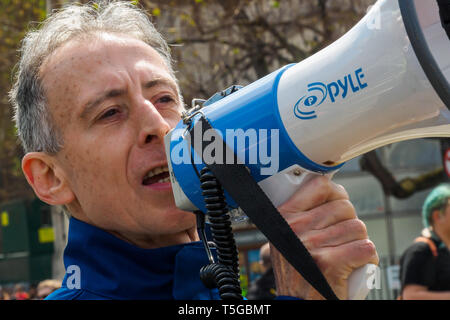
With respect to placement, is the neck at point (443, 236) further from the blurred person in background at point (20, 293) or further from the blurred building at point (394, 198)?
the blurred building at point (394, 198)

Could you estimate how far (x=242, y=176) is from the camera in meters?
1.48

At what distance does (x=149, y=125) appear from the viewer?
1.80 metres

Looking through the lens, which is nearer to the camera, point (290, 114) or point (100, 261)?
point (290, 114)

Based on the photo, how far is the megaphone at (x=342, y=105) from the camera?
1236mm

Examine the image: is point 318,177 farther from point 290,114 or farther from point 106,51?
point 106,51

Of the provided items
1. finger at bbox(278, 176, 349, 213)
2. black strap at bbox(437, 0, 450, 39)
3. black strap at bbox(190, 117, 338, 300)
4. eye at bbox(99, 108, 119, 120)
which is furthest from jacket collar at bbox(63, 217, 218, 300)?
black strap at bbox(437, 0, 450, 39)

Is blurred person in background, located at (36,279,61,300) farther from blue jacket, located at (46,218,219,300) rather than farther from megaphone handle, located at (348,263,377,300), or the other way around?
megaphone handle, located at (348,263,377,300)

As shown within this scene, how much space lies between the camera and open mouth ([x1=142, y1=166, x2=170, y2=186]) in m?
1.82

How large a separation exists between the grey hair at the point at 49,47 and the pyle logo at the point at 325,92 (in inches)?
30.9

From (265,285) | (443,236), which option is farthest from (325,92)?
(265,285)

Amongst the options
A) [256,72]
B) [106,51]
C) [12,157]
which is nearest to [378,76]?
[106,51]

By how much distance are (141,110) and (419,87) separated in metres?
0.85

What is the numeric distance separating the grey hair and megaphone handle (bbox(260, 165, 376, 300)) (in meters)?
0.74

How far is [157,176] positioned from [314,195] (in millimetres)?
600
